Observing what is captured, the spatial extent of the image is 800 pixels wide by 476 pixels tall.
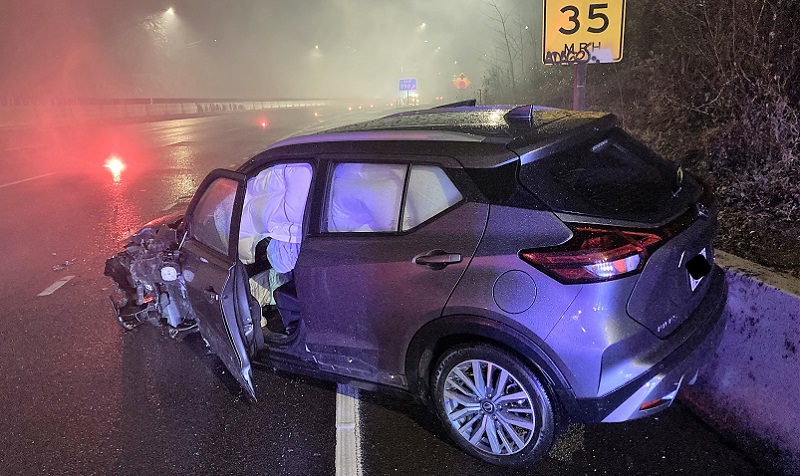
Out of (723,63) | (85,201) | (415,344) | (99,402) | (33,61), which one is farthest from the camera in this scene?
(33,61)

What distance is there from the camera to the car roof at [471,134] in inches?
105

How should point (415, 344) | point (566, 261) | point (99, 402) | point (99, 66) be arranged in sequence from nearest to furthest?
point (566, 261), point (415, 344), point (99, 402), point (99, 66)

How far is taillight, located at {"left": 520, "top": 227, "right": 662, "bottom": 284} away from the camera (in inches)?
92.6

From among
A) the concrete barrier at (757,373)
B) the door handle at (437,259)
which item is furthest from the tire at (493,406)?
the concrete barrier at (757,373)

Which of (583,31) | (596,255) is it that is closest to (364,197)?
(596,255)

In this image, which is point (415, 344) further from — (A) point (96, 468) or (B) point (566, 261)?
(A) point (96, 468)

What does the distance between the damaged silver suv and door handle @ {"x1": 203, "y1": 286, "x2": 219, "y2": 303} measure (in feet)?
0.07

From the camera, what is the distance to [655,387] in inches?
98.0

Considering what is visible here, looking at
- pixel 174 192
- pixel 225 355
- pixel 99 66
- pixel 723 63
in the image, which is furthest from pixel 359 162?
pixel 99 66

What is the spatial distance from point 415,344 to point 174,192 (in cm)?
881

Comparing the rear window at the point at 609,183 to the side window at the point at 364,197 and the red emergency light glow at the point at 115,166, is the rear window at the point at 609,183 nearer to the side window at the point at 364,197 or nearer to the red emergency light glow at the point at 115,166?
the side window at the point at 364,197

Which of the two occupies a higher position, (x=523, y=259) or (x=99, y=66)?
(x=99, y=66)

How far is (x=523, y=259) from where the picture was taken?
2467 mm

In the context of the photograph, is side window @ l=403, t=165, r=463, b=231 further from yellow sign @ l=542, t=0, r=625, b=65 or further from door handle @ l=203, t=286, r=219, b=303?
yellow sign @ l=542, t=0, r=625, b=65
